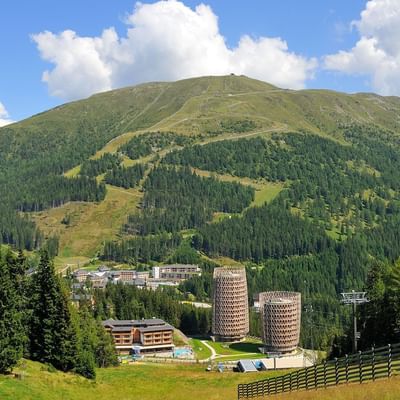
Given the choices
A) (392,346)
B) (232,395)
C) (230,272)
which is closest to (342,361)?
(392,346)

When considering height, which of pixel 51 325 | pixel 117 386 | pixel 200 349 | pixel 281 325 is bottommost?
pixel 200 349

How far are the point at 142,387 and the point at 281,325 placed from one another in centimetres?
9812

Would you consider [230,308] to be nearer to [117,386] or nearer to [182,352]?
[182,352]

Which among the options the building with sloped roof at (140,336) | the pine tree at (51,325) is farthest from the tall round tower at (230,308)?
the pine tree at (51,325)

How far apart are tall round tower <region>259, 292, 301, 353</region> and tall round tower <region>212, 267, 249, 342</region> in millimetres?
18235

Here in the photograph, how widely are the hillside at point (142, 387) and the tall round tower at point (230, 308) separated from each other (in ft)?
320

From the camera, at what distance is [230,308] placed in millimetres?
174250

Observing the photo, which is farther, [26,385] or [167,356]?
[167,356]

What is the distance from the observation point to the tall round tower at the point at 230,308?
173 metres

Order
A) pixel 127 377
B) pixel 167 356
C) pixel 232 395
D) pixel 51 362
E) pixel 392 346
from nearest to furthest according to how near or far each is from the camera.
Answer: pixel 392 346 < pixel 232 395 < pixel 51 362 < pixel 127 377 < pixel 167 356

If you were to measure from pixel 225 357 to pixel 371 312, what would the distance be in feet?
242

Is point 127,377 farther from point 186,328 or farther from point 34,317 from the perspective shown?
point 186,328

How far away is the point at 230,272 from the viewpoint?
602 ft

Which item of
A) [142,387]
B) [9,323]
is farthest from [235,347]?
[9,323]
